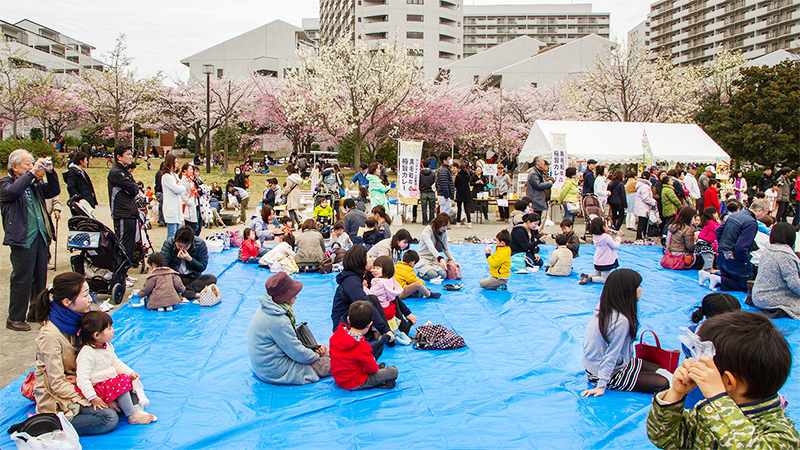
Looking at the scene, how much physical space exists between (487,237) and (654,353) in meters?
8.04

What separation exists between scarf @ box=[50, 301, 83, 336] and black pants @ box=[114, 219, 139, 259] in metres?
3.60

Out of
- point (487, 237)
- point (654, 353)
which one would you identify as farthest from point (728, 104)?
point (654, 353)

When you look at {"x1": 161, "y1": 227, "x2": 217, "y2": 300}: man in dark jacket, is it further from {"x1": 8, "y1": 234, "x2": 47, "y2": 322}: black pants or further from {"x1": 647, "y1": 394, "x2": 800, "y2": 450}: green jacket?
{"x1": 647, "y1": 394, "x2": 800, "y2": 450}: green jacket

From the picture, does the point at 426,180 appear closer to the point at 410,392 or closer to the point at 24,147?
the point at 410,392

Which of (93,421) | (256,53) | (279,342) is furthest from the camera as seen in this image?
(256,53)

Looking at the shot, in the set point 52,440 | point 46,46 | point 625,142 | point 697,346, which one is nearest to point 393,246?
point 52,440

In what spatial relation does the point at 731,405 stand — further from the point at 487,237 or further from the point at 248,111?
the point at 248,111

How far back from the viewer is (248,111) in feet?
105

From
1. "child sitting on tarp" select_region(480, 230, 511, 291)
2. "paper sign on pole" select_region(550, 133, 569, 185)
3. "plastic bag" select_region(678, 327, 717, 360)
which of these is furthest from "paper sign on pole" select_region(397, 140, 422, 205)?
"plastic bag" select_region(678, 327, 717, 360)

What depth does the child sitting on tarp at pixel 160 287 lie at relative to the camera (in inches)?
235

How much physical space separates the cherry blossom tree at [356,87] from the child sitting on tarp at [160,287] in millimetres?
18424

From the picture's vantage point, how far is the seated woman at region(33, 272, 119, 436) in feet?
10.7

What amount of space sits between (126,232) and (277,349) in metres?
3.98

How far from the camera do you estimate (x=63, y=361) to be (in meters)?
3.38
